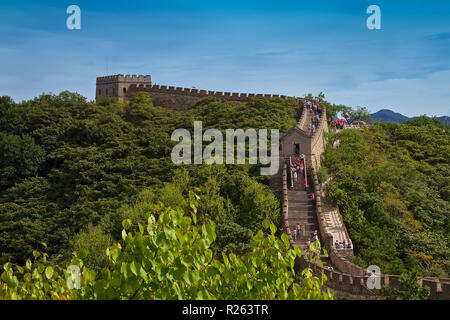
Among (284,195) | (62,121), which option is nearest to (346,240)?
(284,195)

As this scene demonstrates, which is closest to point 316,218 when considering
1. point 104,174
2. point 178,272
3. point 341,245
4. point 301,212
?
point 301,212

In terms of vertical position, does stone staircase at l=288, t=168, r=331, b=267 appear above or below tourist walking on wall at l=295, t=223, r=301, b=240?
above

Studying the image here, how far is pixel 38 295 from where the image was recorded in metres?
12.5

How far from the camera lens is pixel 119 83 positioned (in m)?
56.9

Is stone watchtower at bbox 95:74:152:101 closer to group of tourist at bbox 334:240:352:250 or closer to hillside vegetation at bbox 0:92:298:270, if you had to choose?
hillside vegetation at bbox 0:92:298:270

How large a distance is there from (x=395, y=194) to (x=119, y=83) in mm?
32018

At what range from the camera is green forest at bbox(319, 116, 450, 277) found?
26859mm

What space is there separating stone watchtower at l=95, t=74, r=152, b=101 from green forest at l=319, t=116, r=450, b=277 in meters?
Answer: 22.5

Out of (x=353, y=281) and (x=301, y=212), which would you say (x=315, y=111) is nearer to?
(x=301, y=212)

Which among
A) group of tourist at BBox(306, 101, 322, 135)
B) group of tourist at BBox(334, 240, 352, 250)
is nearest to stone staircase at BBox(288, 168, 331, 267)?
group of tourist at BBox(334, 240, 352, 250)

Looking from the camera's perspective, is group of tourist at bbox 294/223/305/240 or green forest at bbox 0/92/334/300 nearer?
green forest at bbox 0/92/334/300

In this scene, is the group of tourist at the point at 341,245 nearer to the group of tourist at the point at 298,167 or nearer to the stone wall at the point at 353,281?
the stone wall at the point at 353,281

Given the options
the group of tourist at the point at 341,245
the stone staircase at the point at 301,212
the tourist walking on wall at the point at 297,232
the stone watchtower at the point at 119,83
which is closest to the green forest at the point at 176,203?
the group of tourist at the point at 341,245

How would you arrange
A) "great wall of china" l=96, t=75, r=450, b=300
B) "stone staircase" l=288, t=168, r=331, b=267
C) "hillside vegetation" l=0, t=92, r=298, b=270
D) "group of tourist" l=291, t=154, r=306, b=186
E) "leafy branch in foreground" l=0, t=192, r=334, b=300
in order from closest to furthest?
"leafy branch in foreground" l=0, t=192, r=334, b=300
"great wall of china" l=96, t=75, r=450, b=300
"stone staircase" l=288, t=168, r=331, b=267
"hillside vegetation" l=0, t=92, r=298, b=270
"group of tourist" l=291, t=154, r=306, b=186
